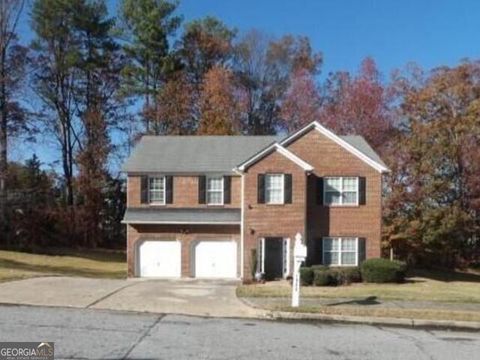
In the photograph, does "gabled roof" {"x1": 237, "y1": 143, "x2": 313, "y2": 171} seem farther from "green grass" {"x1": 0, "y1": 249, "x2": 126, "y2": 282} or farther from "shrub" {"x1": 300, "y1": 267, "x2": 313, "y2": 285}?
"green grass" {"x1": 0, "y1": 249, "x2": 126, "y2": 282}

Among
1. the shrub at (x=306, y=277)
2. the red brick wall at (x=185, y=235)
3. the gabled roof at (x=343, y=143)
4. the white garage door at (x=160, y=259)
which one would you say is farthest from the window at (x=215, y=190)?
the shrub at (x=306, y=277)

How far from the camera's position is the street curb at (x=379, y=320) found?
679 inches

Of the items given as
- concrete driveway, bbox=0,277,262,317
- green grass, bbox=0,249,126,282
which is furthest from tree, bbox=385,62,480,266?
concrete driveway, bbox=0,277,262,317

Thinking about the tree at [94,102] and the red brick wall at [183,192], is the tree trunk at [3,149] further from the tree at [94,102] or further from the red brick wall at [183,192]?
the red brick wall at [183,192]

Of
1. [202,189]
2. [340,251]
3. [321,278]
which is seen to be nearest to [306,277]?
[321,278]

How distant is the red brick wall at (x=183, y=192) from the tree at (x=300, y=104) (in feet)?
64.8

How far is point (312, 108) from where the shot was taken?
53.5 metres

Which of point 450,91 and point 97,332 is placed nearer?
point 97,332

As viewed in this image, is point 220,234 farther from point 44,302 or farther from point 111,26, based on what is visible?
point 111,26

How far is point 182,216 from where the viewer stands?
3384cm

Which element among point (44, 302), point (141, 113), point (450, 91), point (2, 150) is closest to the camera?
point (44, 302)

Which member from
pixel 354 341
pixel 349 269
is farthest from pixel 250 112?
pixel 354 341

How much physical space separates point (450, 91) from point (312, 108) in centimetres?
1078

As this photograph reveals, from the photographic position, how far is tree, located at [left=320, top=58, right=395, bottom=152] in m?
49.0
